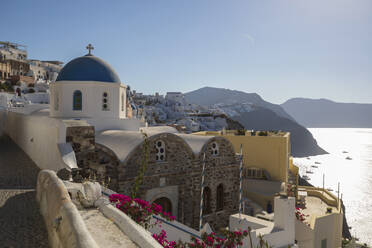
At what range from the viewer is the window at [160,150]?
993 cm

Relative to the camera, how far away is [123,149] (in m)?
9.12

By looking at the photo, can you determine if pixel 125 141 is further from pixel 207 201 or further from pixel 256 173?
pixel 256 173

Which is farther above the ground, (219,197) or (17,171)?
(17,171)

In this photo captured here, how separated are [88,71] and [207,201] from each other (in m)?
7.06

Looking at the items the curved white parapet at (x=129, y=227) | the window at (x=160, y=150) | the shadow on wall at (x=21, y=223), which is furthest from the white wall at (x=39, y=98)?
the curved white parapet at (x=129, y=227)

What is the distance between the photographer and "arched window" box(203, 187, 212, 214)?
1114 centimetres

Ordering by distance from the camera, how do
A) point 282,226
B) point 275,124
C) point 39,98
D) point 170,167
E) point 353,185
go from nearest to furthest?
point 282,226, point 170,167, point 39,98, point 353,185, point 275,124

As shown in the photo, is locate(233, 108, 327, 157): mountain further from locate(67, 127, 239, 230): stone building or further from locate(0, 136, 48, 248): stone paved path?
locate(0, 136, 48, 248): stone paved path

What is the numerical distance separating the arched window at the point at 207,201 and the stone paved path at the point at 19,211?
611 centimetres

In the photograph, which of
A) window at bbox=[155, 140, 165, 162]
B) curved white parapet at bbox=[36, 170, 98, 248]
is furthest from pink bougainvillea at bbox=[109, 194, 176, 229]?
window at bbox=[155, 140, 165, 162]

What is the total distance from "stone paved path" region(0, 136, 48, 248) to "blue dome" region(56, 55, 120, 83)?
4523mm

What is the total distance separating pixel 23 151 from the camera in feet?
38.2

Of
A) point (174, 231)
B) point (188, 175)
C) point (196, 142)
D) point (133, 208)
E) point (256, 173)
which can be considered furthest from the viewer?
point (256, 173)

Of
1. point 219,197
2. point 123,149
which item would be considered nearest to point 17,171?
point 123,149
